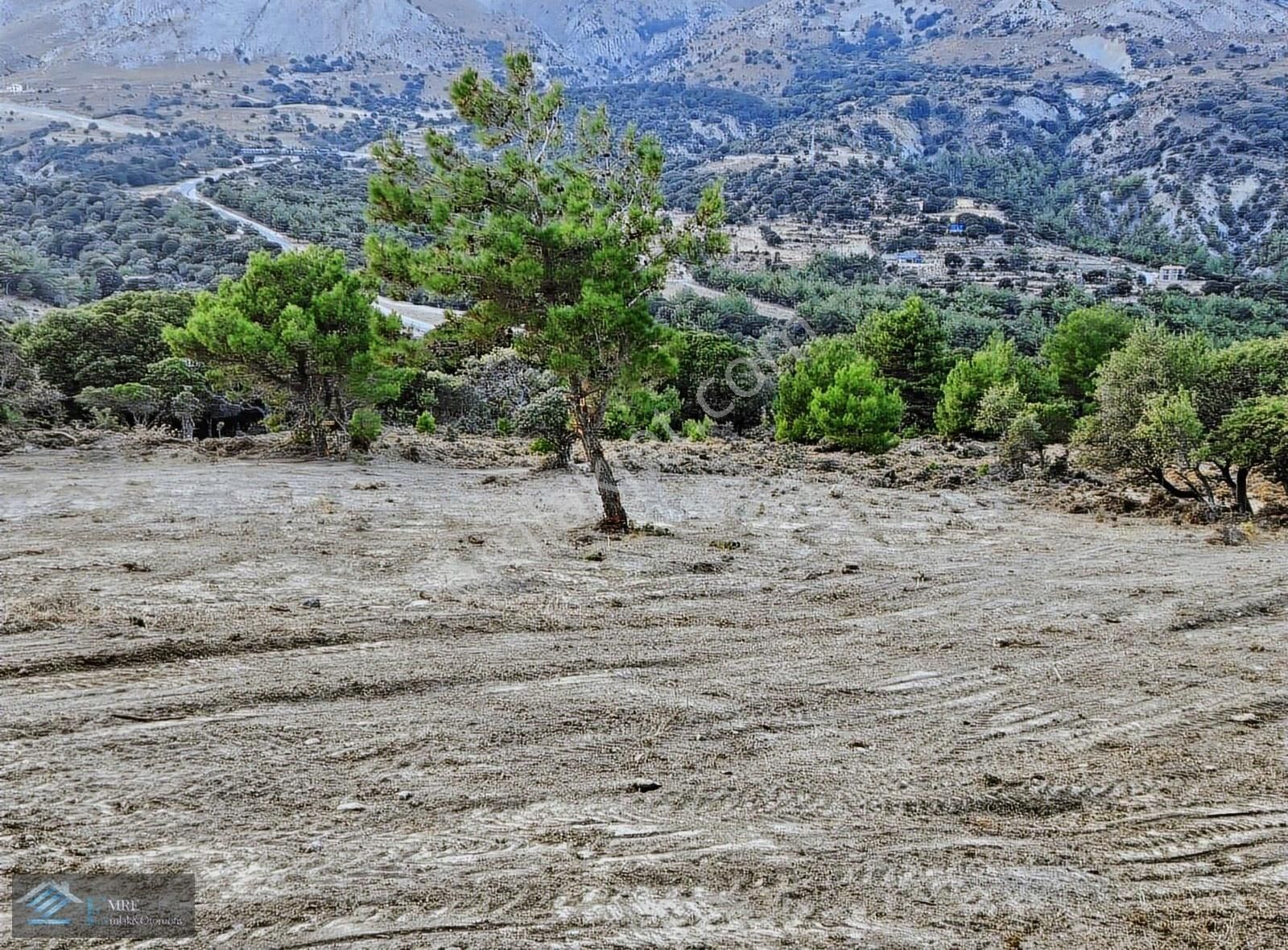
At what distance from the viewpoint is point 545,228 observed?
9906 mm

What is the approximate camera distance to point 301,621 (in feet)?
21.2

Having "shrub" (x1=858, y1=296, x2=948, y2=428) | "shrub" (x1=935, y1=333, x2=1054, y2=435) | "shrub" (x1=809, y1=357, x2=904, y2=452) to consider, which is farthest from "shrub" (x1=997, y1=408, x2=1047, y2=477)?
"shrub" (x1=858, y1=296, x2=948, y2=428)

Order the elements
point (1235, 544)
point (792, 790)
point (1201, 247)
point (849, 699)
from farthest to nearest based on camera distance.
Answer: point (1201, 247), point (1235, 544), point (849, 699), point (792, 790)

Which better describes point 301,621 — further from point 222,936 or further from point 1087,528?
point 1087,528

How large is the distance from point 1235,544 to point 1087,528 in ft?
6.83

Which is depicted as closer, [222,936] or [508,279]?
[222,936]

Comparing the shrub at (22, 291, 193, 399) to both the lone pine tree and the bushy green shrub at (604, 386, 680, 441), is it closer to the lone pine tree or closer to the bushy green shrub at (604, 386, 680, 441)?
the bushy green shrub at (604, 386, 680, 441)

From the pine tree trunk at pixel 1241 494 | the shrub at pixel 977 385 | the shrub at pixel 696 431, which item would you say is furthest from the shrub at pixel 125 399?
the shrub at pixel 977 385

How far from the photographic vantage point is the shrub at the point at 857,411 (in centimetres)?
2409

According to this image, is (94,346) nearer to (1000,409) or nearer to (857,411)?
(857,411)

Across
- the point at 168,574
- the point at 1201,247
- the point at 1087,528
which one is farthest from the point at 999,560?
the point at 1201,247

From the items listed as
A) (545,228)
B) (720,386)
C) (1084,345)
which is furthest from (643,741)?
(1084,345)

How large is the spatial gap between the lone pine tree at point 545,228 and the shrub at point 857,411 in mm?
14883

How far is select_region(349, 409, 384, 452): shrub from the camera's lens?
741 inches
